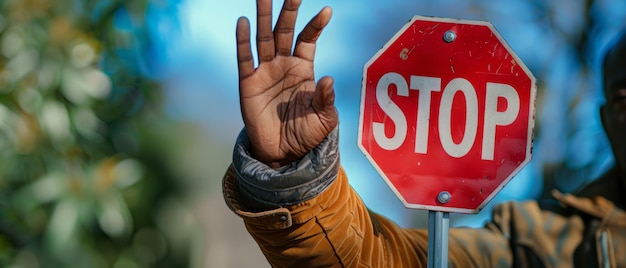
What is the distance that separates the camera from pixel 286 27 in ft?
5.78

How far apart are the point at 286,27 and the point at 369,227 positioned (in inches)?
17.8

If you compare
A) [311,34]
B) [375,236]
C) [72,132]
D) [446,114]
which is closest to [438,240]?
[446,114]

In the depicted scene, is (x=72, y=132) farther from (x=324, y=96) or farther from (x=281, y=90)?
(x=324, y=96)

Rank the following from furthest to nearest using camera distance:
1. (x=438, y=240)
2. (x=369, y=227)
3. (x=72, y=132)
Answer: (x=72, y=132) < (x=369, y=227) < (x=438, y=240)

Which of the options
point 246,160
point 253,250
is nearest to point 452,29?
point 246,160

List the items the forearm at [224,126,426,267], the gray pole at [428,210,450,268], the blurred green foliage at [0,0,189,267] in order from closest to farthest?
the gray pole at [428,210,450,268]
the forearm at [224,126,426,267]
the blurred green foliage at [0,0,189,267]

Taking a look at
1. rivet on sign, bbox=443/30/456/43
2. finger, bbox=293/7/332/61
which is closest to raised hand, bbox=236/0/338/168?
finger, bbox=293/7/332/61

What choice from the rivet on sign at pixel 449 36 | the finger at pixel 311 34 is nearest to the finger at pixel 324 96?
the finger at pixel 311 34

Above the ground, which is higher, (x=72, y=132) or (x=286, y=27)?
(x=286, y=27)

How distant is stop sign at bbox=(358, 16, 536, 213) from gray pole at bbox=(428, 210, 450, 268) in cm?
2

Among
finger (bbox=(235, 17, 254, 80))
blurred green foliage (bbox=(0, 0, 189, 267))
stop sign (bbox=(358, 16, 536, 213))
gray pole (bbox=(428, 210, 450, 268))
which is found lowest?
blurred green foliage (bbox=(0, 0, 189, 267))

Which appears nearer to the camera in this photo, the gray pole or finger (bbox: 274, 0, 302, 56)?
the gray pole

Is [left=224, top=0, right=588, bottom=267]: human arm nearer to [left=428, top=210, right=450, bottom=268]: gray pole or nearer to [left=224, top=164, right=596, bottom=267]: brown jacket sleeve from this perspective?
[left=224, top=164, right=596, bottom=267]: brown jacket sleeve

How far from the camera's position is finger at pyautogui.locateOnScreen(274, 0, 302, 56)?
5.74 feet
